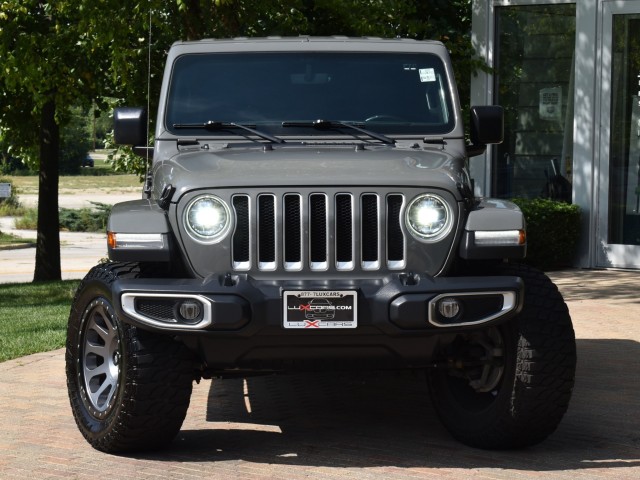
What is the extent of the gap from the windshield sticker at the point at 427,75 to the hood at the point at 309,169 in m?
0.93

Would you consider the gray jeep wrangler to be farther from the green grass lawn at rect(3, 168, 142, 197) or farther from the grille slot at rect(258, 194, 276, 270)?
the green grass lawn at rect(3, 168, 142, 197)

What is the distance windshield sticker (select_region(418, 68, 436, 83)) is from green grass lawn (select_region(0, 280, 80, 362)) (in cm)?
418

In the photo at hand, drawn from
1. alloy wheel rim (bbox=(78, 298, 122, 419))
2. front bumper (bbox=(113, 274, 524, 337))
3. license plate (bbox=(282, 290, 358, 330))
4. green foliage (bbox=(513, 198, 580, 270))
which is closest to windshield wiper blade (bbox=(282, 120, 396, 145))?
front bumper (bbox=(113, 274, 524, 337))

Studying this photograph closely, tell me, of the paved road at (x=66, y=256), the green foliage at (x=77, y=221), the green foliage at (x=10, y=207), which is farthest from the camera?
the green foliage at (x=10, y=207)

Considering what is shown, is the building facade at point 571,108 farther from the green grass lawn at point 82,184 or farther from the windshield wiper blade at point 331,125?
the green grass lawn at point 82,184

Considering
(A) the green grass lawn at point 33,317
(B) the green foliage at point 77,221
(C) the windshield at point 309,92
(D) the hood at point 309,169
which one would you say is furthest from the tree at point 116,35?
(B) the green foliage at point 77,221

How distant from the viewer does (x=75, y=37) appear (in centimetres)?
1816

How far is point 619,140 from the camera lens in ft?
55.8

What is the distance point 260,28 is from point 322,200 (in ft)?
42.1

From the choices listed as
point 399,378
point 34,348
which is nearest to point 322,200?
point 399,378

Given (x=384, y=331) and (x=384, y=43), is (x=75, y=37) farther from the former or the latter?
(x=384, y=331)

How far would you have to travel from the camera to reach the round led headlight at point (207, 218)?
6.04 metres

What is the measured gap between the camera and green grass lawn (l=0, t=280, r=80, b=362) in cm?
1048

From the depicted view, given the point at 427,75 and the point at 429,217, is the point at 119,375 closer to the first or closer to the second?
the point at 429,217
